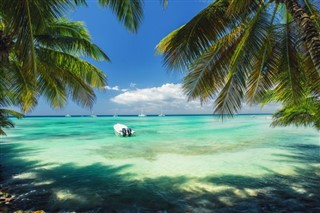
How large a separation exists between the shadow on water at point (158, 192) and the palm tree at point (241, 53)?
7.74ft

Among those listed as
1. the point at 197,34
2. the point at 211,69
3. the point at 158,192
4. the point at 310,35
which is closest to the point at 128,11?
the point at 197,34

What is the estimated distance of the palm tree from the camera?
4953mm

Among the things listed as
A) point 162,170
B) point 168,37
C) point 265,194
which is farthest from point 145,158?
point 168,37

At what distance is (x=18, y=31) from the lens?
3.39 metres

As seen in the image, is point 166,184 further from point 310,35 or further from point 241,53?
point 310,35

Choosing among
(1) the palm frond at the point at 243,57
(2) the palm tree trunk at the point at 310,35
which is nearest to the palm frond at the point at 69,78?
(1) the palm frond at the point at 243,57

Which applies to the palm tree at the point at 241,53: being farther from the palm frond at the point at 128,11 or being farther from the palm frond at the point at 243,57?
the palm frond at the point at 128,11

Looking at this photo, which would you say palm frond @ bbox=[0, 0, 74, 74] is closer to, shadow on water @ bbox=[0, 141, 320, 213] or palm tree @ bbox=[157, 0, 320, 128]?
palm tree @ bbox=[157, 0, 320, 128]

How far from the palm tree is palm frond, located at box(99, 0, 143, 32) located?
87 cm

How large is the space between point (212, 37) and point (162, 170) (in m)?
5.92

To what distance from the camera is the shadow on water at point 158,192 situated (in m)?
5.68

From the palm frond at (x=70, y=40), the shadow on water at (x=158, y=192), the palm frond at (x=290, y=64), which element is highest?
the palm frond at (x=70, y=40)

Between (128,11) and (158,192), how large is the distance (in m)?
4.74

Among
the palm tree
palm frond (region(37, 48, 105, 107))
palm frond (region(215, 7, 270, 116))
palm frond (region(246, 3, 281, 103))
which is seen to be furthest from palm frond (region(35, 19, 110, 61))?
palm frond (region(246, 3, 281, 103))
